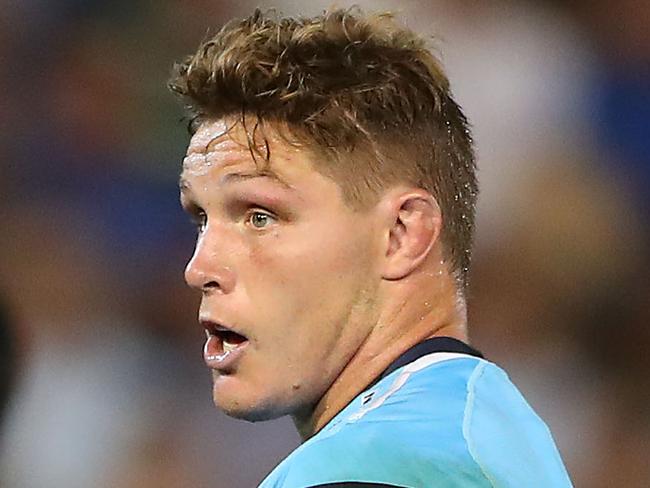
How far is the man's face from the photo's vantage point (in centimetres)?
115

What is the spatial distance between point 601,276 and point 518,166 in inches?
12.5

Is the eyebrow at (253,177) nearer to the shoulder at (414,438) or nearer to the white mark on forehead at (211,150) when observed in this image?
the white mark on forehead at (211,150)

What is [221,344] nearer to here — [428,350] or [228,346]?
[228,346]

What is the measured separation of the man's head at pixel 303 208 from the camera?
3.78ft

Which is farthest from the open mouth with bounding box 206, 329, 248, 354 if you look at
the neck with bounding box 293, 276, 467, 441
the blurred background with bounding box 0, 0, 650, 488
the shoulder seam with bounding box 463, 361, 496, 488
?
the blurred background with bounding box 0, 0, 650, 488

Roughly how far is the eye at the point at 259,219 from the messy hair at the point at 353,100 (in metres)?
0.07

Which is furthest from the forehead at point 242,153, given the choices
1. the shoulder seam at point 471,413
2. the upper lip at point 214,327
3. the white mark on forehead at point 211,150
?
the shoulder seam at point 471,413

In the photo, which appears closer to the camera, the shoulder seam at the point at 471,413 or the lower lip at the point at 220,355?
the shoulder seam at the point at 471,413

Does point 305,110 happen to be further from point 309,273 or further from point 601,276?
point 601,276

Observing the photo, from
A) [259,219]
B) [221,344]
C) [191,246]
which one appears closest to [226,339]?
[221,344]

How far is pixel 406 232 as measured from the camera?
1.19m

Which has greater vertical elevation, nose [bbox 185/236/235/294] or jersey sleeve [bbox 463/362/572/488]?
nose [bbox 185/236/235/294]

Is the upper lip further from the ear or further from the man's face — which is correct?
the ear

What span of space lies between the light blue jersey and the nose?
0.56ft
